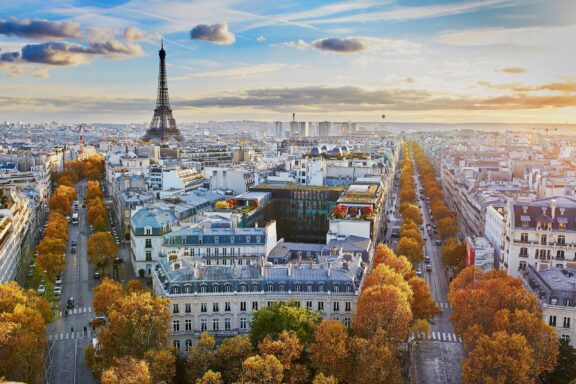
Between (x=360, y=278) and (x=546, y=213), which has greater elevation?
(x=546, y=213)

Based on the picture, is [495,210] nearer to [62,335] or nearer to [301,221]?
[301,221]

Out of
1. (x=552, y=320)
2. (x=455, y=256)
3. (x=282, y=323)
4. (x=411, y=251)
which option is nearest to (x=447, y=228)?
(x=455, y=256)

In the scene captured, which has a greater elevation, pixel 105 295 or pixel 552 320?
pixel 552 320

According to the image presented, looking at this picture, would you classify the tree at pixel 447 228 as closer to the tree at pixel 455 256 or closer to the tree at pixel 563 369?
the tree at pixel 455 256

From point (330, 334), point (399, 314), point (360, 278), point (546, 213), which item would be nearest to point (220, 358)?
point (330, 334)

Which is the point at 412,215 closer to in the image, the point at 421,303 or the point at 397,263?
the point at 397,263

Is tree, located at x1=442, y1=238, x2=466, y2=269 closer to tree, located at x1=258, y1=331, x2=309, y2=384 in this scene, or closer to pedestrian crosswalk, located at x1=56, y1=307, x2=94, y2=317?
tree, located at x1=258, y1=331, x2=309, y2=384
